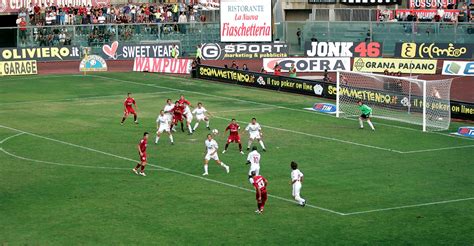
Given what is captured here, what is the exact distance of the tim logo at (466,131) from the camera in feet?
167

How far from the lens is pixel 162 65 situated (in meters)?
78.9

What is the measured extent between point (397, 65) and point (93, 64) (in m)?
24.1

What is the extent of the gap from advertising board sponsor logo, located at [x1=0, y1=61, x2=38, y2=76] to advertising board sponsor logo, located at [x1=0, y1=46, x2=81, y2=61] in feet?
1.86

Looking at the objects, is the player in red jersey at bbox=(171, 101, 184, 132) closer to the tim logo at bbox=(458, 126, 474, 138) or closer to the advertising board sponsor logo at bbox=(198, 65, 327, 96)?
the tim logo at bbox=(458, 126, 474, 138)

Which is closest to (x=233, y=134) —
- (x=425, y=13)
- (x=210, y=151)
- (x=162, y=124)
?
(x=162, y=124)

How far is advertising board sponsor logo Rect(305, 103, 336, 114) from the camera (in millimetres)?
59822

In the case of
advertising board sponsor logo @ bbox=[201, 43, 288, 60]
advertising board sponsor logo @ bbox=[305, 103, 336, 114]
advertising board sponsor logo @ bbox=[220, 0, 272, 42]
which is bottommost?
advertising board sponsor logo @ bbox=[305, 103, 336, 114]

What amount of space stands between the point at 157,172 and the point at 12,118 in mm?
18037

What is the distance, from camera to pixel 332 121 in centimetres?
5656

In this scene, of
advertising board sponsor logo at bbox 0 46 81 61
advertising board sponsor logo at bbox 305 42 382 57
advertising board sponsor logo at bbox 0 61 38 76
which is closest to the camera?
advertising board sponsor logo at bbox 0 61 38 76

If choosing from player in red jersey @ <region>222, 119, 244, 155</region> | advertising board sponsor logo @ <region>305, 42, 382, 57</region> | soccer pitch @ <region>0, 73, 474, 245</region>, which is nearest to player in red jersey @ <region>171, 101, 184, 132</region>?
soccer pitch @ <region>0, 73, 474, 245</region>

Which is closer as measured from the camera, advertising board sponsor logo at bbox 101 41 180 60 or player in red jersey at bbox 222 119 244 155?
player in red jersey at bbox 222 119 244 155

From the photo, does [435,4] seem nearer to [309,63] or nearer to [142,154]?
[309,63]

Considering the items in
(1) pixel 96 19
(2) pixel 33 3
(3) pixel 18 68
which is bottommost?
(3) pixel 18 68
